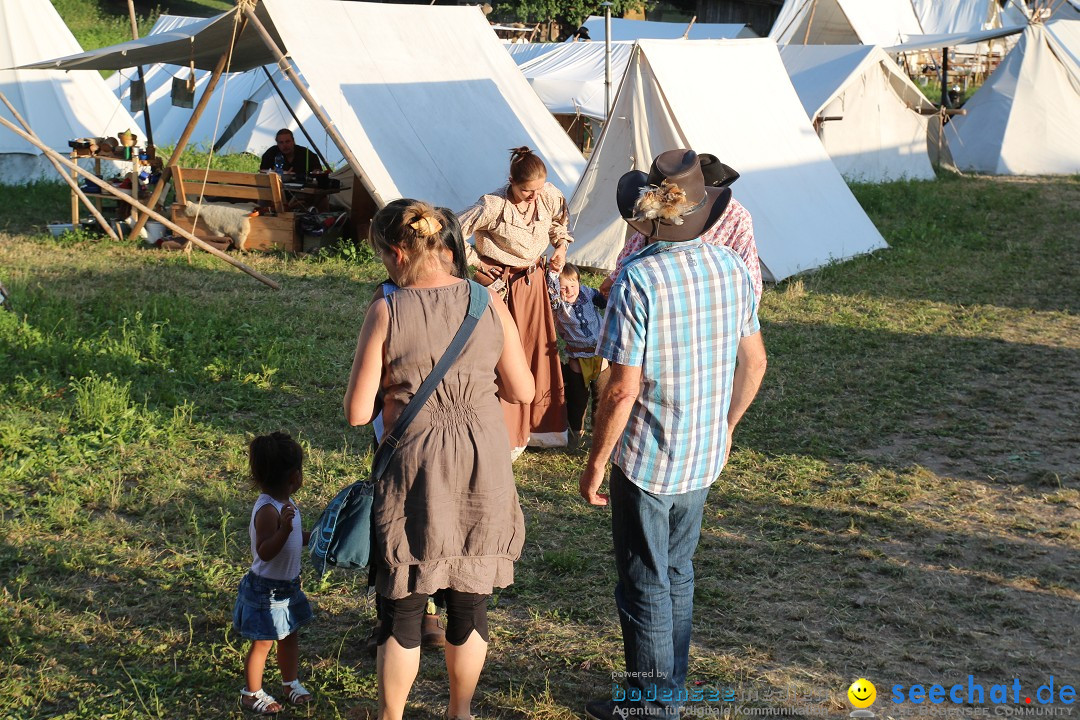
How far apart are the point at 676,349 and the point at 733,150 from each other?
23.1ft

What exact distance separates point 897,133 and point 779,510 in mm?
12353

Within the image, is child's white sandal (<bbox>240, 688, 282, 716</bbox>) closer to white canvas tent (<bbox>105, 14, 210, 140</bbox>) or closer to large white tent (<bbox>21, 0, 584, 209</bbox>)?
large white tent (<bbox>21, 0, 584, 209</bbox>)

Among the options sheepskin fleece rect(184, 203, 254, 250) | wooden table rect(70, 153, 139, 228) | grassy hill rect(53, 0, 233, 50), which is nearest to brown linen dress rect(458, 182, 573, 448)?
sheepskin fleece rect(184, 203, 254, 250)

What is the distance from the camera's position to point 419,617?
9.04ft

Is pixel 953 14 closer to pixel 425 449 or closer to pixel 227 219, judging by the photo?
pixel 227 219

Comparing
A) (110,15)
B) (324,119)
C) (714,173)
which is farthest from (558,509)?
(110,15)

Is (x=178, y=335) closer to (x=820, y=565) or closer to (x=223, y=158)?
(x=820, y=565)

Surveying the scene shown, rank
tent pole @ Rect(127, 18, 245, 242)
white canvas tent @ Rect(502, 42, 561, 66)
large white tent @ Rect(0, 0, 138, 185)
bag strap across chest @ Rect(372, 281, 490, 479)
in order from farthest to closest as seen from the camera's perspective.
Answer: white canvas tent @ Rect(502, 42, 561, 66) < large white tent @ Rect(0, 0, 138, 185) < tent pole @ Rect(127, 18, 245, 242) < bag strap across chest @ Rect(372, 281, 490, 479)

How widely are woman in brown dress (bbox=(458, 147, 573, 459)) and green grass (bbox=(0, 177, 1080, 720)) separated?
0.79ft

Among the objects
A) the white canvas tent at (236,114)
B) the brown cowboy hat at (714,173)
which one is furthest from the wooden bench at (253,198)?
the brown cowboy hat at (714,173)

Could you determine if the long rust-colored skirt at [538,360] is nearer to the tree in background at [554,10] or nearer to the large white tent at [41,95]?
the large white tent at [41,95]

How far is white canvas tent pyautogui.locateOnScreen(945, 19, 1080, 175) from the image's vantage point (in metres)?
16.3

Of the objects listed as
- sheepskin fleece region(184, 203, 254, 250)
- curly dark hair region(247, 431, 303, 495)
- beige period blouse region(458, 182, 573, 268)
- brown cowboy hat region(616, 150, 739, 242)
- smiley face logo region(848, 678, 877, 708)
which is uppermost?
brown cowboy hat region(616, 150, 739, 242)

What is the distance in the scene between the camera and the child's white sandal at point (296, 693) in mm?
3162
